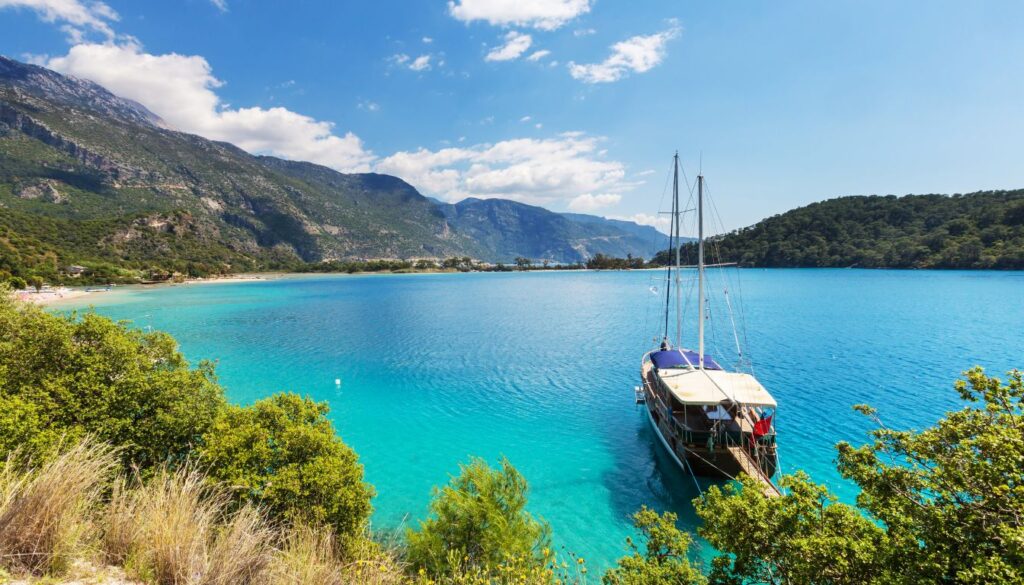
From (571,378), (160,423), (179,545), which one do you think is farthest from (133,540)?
(571,378)

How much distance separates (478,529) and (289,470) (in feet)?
17.7

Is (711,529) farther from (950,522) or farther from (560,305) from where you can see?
(560,305)

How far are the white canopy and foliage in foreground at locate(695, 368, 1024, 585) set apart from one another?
904 centimetres

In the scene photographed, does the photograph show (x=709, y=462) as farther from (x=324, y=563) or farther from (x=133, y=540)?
(x=133, y=540)

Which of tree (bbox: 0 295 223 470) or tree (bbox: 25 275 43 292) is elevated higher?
tree (bbox: 25 275 43 292)

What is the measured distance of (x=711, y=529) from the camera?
8219 mm

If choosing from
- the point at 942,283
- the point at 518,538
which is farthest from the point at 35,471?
the point at 942,283

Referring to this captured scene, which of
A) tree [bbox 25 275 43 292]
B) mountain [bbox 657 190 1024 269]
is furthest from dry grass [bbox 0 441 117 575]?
tree [bbox 25 275 43 292]

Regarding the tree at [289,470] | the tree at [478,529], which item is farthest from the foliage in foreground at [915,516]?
the tree at [289,470]

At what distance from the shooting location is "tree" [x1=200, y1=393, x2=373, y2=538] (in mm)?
10172

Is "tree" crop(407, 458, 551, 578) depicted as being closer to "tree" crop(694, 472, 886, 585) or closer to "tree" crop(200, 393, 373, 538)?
"tree" crop(200, 393, 373, 538)

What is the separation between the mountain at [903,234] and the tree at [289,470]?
12639 cm

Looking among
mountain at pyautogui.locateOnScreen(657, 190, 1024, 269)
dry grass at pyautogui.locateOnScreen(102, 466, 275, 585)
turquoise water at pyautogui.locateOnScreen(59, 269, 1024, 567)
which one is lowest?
turquoise water at pyautogui.locateOnScreen(59, 269, 1024, 567)

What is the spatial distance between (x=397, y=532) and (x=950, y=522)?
15.2 m
